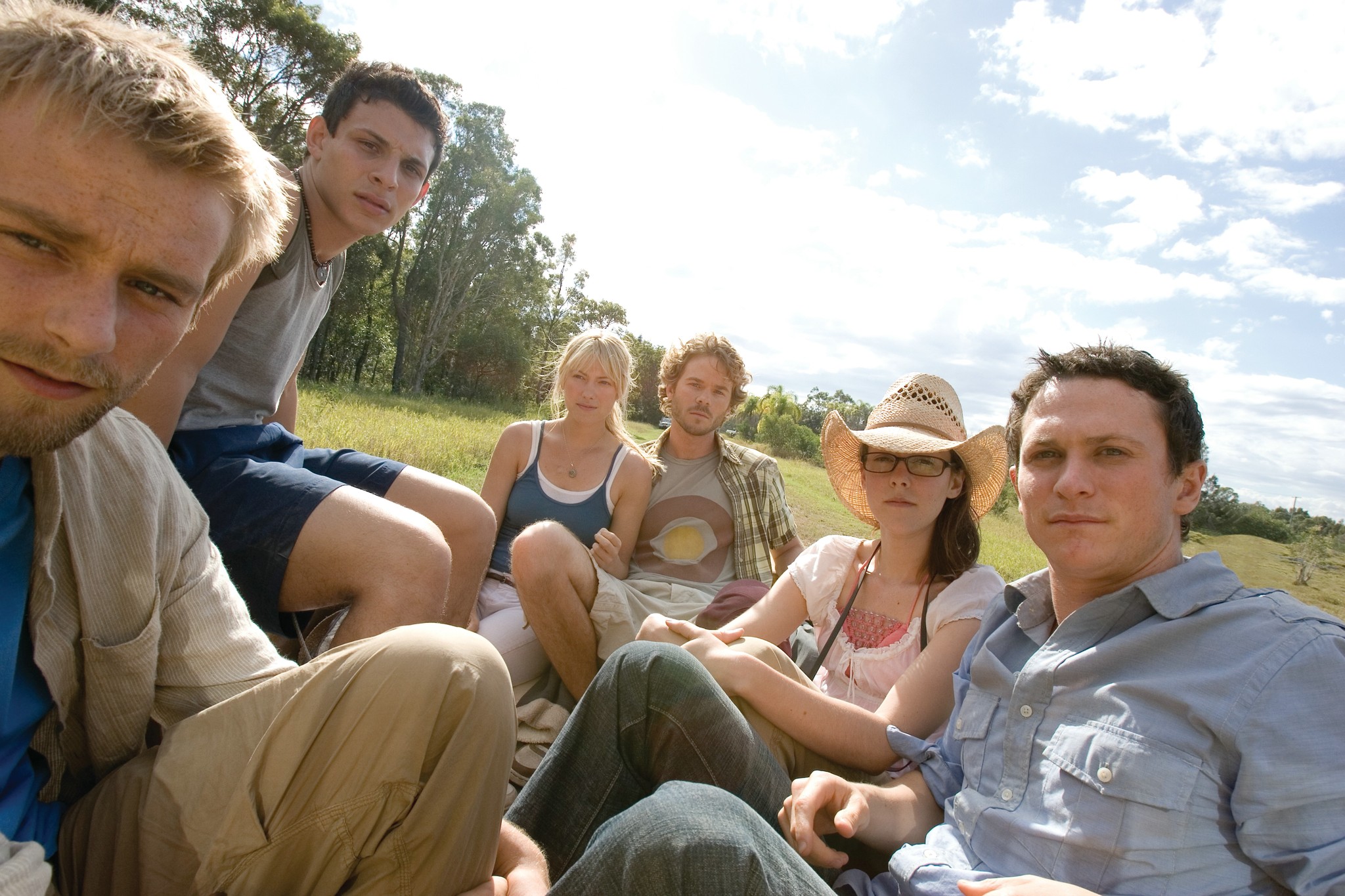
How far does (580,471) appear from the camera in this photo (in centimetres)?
384

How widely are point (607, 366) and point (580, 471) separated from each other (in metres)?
0.60

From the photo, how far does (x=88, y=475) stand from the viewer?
127cm

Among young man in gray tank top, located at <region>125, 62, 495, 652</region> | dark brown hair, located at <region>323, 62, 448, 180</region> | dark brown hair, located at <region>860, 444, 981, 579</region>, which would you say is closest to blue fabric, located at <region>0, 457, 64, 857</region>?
young man in gray tank top, located at <region>125, 62, 495, 652</region>

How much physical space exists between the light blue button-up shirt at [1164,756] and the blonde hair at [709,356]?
8.78 ft

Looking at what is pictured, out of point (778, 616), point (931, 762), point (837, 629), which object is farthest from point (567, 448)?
point (931, 762)

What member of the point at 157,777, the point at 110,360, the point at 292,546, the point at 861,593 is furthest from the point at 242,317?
the point at 861,593

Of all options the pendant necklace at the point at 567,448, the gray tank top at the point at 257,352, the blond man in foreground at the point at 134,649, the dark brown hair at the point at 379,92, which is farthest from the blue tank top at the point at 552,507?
the blond man in foreground at the point at 134,649

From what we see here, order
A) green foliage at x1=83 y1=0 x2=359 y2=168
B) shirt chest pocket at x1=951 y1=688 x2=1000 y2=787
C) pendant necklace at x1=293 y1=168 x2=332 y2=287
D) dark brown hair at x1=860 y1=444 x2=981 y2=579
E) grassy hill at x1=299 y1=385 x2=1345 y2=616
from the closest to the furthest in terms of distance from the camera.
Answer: shirt chest pocket at x1=951 y1=688 x2=1000 y2=787, dark brown hair at x1=860 y1=444 x2=981 y2=579, pendant necklace at x1=293 y1=168 x2=332 y2=287, grassy hill at x1=299 y1=385 x2=1345 y2=616, green foliage at x1=83 y1=0 x2=359 y2=168

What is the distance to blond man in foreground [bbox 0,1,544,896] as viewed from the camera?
1.02 meters

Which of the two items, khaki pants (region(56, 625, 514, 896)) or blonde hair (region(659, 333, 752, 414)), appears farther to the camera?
blonde hair (region(659, 333, 752, 414))

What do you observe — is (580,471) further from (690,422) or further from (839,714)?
(839,714)

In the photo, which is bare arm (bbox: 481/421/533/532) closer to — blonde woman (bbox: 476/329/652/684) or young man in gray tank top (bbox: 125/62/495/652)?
blonde woman (bbox: 476/329/652/684)

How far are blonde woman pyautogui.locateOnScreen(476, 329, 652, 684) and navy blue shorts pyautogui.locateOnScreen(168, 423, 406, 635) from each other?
1.21m

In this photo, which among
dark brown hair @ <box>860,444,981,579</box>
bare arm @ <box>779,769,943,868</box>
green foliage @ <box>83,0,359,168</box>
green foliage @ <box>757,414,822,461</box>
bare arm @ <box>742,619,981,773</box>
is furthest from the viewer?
green foliage @ <box>757,414,822,461</box>
